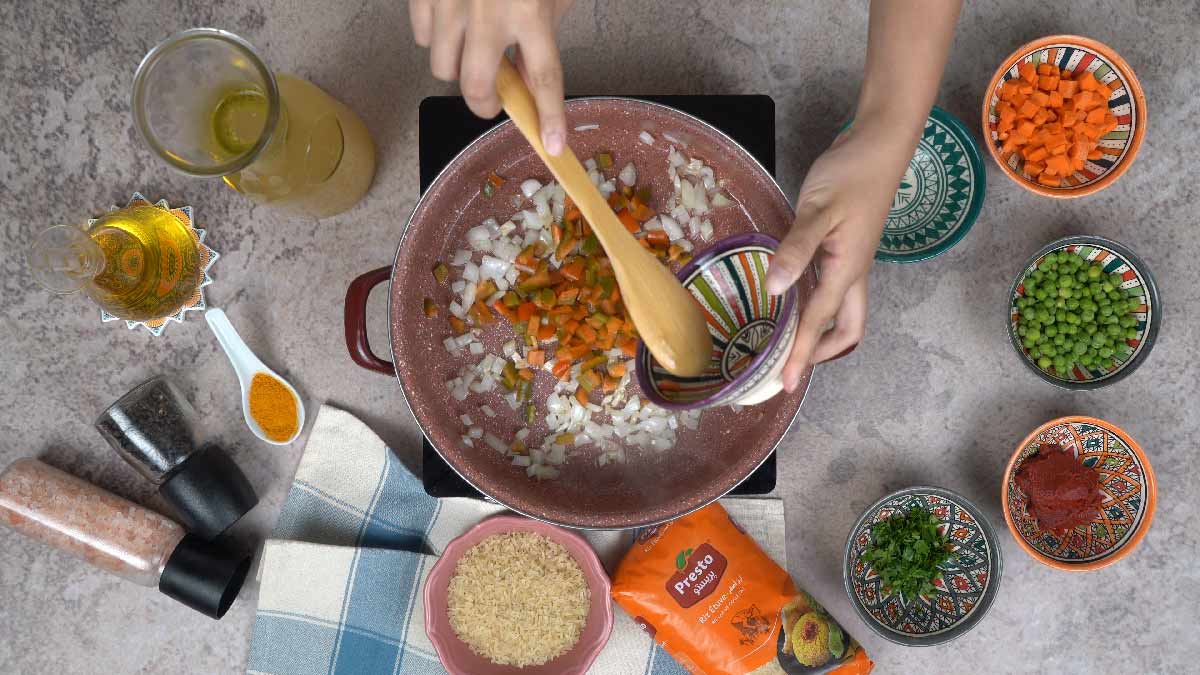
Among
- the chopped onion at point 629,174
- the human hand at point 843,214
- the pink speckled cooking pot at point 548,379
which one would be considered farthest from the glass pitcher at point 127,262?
the human hand at point 843,214

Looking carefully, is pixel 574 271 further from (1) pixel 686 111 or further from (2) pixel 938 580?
(2) pixel 938 580

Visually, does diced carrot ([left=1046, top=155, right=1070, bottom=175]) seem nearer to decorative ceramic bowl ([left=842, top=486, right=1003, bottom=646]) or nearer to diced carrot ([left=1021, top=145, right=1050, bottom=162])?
diced carrot ([left=1021, top=145, right=1050, bottom=162])

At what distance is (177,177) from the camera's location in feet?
4.26

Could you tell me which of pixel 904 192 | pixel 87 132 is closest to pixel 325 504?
pixel 87 132

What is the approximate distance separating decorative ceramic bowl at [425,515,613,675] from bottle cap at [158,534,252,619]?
0.32 metres

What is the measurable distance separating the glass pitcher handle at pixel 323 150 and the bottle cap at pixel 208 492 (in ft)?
Answer: 1.61

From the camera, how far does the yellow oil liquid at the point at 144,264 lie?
118cm

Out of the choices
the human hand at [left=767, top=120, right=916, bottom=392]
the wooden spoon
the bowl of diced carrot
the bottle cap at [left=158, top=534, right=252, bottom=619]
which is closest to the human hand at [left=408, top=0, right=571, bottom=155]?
the wooden spoon

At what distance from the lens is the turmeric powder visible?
1.29 m

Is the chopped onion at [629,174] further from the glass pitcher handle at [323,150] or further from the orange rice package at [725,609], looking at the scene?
the orange rice package at [725,609]

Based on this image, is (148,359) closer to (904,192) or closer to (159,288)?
(159,288)

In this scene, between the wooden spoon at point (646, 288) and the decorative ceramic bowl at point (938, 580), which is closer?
the wooden spoon at point (646, 288)

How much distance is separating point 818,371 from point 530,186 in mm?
565

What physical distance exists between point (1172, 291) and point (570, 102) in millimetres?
1052
